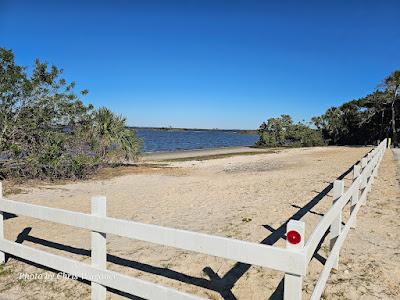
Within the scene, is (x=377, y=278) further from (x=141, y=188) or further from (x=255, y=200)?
(x=141, y=188)

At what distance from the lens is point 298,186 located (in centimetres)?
1084

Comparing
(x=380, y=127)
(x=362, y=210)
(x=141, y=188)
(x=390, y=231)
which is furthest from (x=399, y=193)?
(x=380, y=127)

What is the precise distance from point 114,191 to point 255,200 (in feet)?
15.0

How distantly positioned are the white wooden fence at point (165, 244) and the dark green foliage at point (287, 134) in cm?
4828

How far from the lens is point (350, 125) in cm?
4703

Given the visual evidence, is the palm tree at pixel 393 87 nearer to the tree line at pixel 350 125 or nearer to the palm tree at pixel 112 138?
the tree line at pixel 350 125

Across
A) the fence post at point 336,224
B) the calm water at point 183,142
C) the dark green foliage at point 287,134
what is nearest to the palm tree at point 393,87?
the dark green foliage at point 287,134

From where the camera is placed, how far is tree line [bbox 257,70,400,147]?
126 feet

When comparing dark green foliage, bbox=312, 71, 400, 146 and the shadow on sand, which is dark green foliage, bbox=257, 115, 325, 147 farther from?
the shadow on sand

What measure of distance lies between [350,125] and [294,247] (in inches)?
1952

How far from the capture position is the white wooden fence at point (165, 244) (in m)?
2.31

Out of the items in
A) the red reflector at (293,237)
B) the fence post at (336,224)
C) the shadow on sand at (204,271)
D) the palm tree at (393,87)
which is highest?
the palm tree at (393,87)

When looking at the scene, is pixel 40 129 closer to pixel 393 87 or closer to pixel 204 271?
pixel 204 271

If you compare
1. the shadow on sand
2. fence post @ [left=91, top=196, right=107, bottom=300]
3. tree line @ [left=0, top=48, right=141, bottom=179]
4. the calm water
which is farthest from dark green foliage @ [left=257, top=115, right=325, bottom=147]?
fence post @ [left=91, top=196, right=107, bottom=300]
